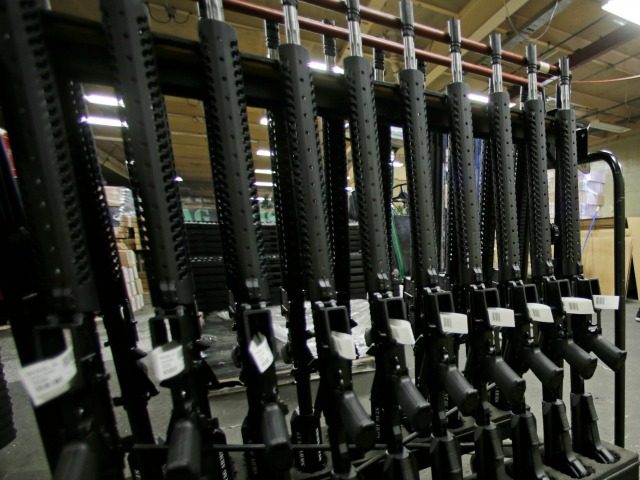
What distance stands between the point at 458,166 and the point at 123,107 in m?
0.70

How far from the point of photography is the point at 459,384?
641 mm

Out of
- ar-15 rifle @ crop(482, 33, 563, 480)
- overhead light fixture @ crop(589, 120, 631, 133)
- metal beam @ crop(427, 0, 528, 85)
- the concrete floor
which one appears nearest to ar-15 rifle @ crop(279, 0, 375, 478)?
ar-15 rifle @ crop(482, 33, 563, 480)

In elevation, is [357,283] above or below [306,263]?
below

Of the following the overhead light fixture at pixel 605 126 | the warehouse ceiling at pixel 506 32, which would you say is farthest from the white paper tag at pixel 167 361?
the overhead light fixture at pixel 605 126

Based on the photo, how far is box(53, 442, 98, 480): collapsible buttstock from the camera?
430 mm

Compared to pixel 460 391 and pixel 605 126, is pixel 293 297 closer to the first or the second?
pixel 460 391

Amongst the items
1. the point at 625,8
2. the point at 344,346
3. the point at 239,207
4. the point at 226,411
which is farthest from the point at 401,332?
the point at 625,8

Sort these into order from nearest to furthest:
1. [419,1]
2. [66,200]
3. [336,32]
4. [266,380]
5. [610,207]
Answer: [66,200] → [266,380] → [336,32] → [419,1] → [610,207]

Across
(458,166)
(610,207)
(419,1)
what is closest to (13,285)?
(458,166)

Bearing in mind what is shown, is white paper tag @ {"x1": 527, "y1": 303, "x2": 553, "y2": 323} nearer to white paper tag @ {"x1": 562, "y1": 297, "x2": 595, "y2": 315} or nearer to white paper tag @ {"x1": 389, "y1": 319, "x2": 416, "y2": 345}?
white paper tag @ {"x1": 562, "y1": 297, "x2": 595, "y2": 315}

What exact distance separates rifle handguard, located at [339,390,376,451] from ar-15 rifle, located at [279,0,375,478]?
17mm

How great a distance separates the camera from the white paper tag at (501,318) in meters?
0.72

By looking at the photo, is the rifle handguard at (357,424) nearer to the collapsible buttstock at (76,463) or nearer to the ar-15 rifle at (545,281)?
the collapsible buttstock at (76,463)

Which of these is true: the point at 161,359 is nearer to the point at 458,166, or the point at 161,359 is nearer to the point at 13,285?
the point at 13,285
